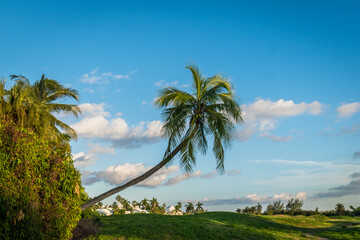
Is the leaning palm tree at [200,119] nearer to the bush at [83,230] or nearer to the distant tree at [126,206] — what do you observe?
the bush at [83,230]

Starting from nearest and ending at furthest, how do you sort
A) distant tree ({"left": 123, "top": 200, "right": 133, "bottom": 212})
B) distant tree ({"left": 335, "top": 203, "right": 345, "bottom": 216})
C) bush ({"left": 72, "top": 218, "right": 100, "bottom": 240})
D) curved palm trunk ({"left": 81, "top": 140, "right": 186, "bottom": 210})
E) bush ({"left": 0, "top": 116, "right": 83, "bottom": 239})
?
bush ({"left": 0, "top": 116, "right": 83, "bottom": 239}) < curved palm trunk ({"left": 81, "top": 140, "right": 186, "bottom": 210}) < bush ({"left": 72, "top": 218, "right": 100, "bottom": 240}) < distant tree ({"left": 335, "top": 203, "right": 345, "bottom": 216}) < distant tree ({"left": 123, "top": 200, "right": 133, "bottom": 212})

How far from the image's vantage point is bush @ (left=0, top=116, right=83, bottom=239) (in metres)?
9.06

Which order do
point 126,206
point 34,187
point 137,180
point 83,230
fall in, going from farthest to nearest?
point 126,206 < point 83,230 < point 137,180 < point 34,187

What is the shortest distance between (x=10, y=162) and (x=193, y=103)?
919cm

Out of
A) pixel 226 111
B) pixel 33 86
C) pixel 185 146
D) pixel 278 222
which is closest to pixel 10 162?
pixel 185 146

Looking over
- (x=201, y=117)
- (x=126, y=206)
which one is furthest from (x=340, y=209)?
(x=126, y=206)

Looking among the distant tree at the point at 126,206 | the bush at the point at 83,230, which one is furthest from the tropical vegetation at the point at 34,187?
the distant tree at the point at 126,206

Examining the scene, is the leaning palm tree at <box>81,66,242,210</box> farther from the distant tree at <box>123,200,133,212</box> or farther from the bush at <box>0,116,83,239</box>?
the distant tree at <box>123,200,133,212</box>

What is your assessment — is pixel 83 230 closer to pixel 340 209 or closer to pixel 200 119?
pixel 200 119

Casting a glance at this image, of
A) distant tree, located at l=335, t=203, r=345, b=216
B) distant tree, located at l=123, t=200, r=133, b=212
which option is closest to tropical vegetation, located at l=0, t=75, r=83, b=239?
distant tree, located at l=335, t=203, r=345, b=216

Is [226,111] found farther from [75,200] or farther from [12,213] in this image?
[12,213]

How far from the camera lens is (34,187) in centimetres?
988

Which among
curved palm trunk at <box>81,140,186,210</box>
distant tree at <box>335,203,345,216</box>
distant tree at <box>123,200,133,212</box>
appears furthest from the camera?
distant tree at <box>123,200,133,212</box>

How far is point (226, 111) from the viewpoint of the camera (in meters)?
16.5
